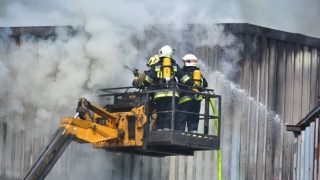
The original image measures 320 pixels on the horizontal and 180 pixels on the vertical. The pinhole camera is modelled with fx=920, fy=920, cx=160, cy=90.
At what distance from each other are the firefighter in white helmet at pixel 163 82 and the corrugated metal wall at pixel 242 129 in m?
3.20

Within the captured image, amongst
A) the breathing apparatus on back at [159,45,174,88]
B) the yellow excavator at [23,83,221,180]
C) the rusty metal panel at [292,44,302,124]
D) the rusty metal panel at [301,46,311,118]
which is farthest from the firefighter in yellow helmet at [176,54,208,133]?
the rusty metal panel at [301,46,311,118]

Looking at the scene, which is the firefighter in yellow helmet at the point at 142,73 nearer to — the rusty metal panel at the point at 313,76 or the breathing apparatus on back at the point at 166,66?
the breathing apparatus on back at the point at 166,66

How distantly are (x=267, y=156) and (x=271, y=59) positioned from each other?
2214 mm

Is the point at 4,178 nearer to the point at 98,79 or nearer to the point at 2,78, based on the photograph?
the point at 2,78

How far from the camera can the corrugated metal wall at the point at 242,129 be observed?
66.4 feet

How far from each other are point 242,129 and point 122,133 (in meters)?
3.96

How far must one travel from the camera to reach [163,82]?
56.4ft

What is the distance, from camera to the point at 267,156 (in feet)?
67.8

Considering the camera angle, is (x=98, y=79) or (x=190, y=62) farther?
(x=98, y=79)

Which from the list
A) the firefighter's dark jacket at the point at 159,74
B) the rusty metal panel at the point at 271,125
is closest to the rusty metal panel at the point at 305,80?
the rusty metal panel at the point at 271,125

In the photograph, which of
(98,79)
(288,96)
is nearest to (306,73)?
(288,96)

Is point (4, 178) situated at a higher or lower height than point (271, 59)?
lower

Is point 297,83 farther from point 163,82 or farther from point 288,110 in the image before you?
point 163,82

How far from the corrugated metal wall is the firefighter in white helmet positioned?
10.5 ft
